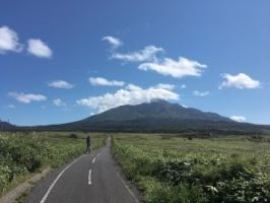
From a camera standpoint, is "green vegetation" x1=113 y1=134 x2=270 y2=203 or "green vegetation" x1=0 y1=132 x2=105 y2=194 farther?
"green vegetation" x1=0 y1=132 x2=105 y2=194

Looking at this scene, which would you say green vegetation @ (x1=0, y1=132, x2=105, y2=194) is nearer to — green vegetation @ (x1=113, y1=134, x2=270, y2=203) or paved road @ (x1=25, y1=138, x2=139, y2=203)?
paved road @ (x1=25, y1=138, x2=139, y2=203)

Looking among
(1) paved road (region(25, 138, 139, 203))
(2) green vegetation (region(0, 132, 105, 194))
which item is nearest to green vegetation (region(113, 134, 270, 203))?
(1) paved road (region(25, 138, 139, 203))

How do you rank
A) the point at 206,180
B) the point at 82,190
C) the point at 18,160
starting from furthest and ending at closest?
1. the point at 18,160
2. the point at 82,190
3. the point at 206,180

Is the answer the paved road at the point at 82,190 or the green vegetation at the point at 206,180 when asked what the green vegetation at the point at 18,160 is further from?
the green vegetation at the point at 206,180

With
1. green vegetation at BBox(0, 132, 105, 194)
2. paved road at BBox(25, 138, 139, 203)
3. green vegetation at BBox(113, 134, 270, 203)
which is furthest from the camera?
green vegetation at BBox(0, 132, 105, 194)

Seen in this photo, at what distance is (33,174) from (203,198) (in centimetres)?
1621

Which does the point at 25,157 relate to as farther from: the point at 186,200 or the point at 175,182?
the point at 186,200

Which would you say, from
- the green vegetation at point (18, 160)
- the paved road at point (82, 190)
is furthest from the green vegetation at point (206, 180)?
the green vegetation at point (18, 160)

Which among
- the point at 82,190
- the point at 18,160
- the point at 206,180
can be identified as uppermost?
the point at 18,160

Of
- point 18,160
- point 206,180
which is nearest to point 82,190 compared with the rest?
point 206,180

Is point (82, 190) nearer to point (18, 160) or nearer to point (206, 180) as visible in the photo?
point (206, 180)

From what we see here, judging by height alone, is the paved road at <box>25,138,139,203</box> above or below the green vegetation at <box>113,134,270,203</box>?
below

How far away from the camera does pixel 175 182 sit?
2172cm

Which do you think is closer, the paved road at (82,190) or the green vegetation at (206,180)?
the green vegetation at (206,180)
